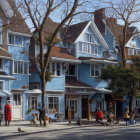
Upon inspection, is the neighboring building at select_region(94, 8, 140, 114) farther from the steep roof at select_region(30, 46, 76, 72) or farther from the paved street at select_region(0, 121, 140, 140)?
the paved street at select_region(0, 121, 140, 140)

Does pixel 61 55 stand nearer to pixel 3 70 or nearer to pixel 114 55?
pixel 3 70

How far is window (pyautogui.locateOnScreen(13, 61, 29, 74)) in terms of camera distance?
30.1m

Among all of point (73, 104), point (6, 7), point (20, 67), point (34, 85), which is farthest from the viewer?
point (73, 104)

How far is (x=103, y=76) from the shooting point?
31.2m

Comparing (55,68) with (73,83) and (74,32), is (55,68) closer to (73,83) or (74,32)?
(73,83)

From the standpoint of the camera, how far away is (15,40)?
30344mm

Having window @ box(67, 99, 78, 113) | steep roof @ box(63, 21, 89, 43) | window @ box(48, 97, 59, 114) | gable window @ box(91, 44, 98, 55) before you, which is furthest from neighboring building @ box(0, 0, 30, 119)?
gable window @ box(91, 44, 98, 55)

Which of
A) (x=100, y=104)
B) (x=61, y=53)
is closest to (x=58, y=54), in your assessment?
(x=61, y=53)

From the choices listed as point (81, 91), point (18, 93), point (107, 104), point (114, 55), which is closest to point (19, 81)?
point (18, 93)

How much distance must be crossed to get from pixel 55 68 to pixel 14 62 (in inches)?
186

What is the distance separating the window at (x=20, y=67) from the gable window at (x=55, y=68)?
251cm

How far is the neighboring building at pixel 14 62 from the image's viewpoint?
28.8 meters

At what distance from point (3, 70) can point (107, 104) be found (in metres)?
15.3

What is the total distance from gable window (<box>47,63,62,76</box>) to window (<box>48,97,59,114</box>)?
2.51 metres
